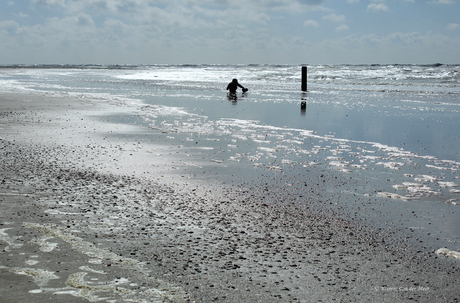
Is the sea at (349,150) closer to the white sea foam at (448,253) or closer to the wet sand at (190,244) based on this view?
the white sea foam at (448,253)

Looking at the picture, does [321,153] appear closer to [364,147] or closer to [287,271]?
[364,147]

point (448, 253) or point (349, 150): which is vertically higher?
point (349, 150)

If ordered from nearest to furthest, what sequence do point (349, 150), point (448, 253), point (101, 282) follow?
point (101, 282) < point (448, 253) < point (349, 150)

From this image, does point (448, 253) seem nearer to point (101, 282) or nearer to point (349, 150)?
point (101, 282)

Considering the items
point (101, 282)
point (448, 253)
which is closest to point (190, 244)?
point (101, 282)

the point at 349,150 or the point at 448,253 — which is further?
the point at 349,150

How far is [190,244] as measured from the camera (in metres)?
4.08

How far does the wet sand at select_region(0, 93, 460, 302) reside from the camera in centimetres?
322

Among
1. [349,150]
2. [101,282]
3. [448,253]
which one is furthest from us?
[349,150]

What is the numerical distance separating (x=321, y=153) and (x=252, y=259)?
17.2 ft

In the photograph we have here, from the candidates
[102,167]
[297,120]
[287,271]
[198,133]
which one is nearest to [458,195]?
[287,271]

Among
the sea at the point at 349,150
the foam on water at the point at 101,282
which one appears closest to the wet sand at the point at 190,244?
the foam on water at the point at 101,282

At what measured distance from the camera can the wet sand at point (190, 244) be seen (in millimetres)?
3225

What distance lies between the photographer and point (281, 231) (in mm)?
4496
